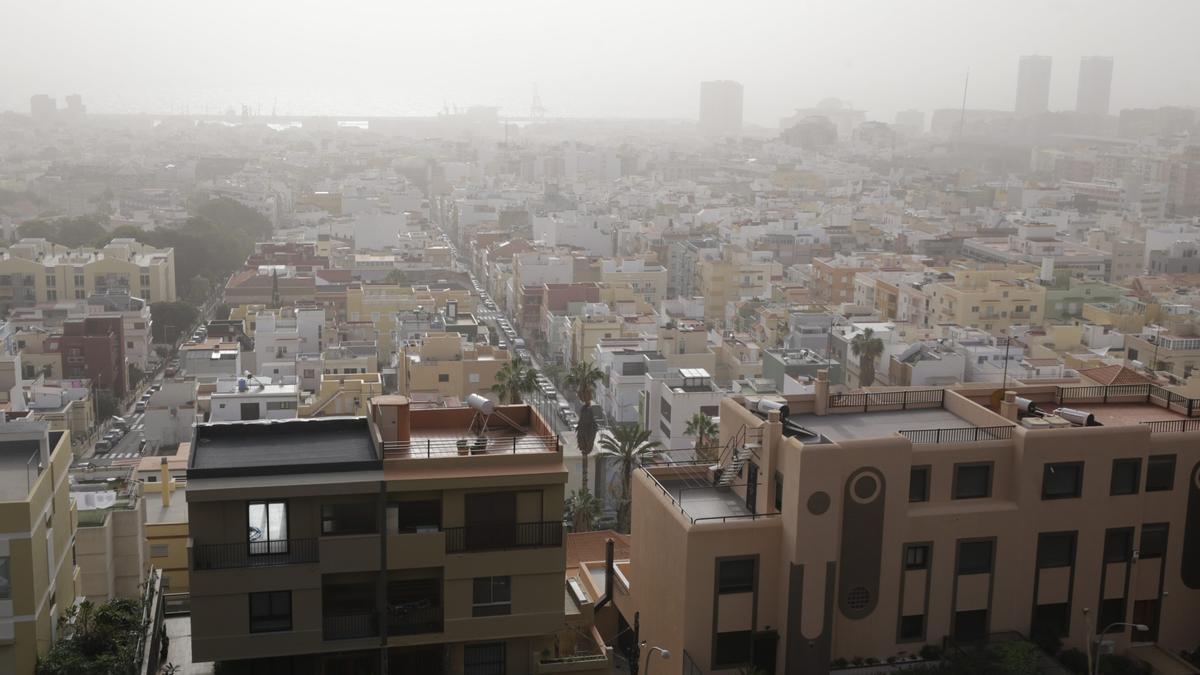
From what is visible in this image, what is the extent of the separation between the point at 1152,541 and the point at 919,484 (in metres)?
1.50

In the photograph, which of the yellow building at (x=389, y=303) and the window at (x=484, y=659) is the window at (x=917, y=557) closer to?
the window at (x=484, y=659)

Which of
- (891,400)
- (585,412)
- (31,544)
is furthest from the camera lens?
(585,412)

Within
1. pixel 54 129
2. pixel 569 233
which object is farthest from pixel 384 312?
pixel 54 129

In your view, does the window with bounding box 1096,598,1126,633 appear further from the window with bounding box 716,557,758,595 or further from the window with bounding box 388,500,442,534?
the window with bounding box 388,500,442,534

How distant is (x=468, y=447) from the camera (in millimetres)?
6234

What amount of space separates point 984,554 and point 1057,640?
0.67 metres

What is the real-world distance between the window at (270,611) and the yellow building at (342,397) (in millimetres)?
11707

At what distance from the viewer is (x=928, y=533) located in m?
6.85

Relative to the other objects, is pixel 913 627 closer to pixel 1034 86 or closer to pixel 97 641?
pixel 97 641

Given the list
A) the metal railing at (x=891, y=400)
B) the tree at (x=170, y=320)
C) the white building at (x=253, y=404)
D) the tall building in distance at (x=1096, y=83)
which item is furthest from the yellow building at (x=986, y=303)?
the tall building in distance at (x=1096, y=83)

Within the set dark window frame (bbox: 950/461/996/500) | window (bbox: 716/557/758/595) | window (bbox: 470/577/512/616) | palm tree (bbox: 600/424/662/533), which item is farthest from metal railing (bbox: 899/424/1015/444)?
palm tree (bbox: 600/424/662/533)

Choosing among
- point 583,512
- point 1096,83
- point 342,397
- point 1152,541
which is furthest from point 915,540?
point 1096,83

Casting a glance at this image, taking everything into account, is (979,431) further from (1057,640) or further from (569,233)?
(569,233)

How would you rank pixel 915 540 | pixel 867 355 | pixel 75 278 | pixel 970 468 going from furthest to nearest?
pixel 75 278, pixel 867 355, pixel 970 468, pixel 915 540
